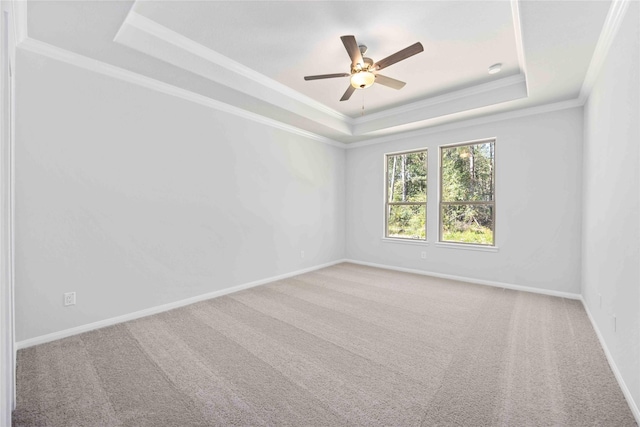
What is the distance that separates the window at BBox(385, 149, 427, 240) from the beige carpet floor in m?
2.06

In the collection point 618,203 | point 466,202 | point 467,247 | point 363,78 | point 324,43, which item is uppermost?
point 324,43

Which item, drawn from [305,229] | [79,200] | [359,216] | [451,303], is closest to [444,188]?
[359,216]

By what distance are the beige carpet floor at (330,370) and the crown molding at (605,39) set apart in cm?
250

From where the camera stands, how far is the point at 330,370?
2.12 meters

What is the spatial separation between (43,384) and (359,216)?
4887 millimetres

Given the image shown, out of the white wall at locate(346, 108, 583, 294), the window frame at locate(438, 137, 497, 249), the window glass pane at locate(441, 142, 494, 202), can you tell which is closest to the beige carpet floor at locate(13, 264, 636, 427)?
the white wall at locate(346, 108, 583, 294)

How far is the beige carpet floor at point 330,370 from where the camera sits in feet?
5.52

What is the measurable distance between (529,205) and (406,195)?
1.89 metres

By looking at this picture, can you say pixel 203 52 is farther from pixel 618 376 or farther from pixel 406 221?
→ pixel 618 376

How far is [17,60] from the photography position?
7.72 feet

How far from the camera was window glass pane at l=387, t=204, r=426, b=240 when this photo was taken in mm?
5141

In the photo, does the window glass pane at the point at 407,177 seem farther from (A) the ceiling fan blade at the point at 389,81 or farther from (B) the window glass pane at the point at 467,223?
(A) the ceiling fan blade at the point at 389,81

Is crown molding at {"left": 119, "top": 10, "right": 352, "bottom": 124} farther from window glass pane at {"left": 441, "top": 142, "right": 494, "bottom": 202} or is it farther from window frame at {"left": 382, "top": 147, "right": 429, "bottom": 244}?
window glass pane at {"left": 441, "top": 142, "right": 494, "bottom": 202}

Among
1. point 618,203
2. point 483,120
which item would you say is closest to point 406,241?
point 483,120
